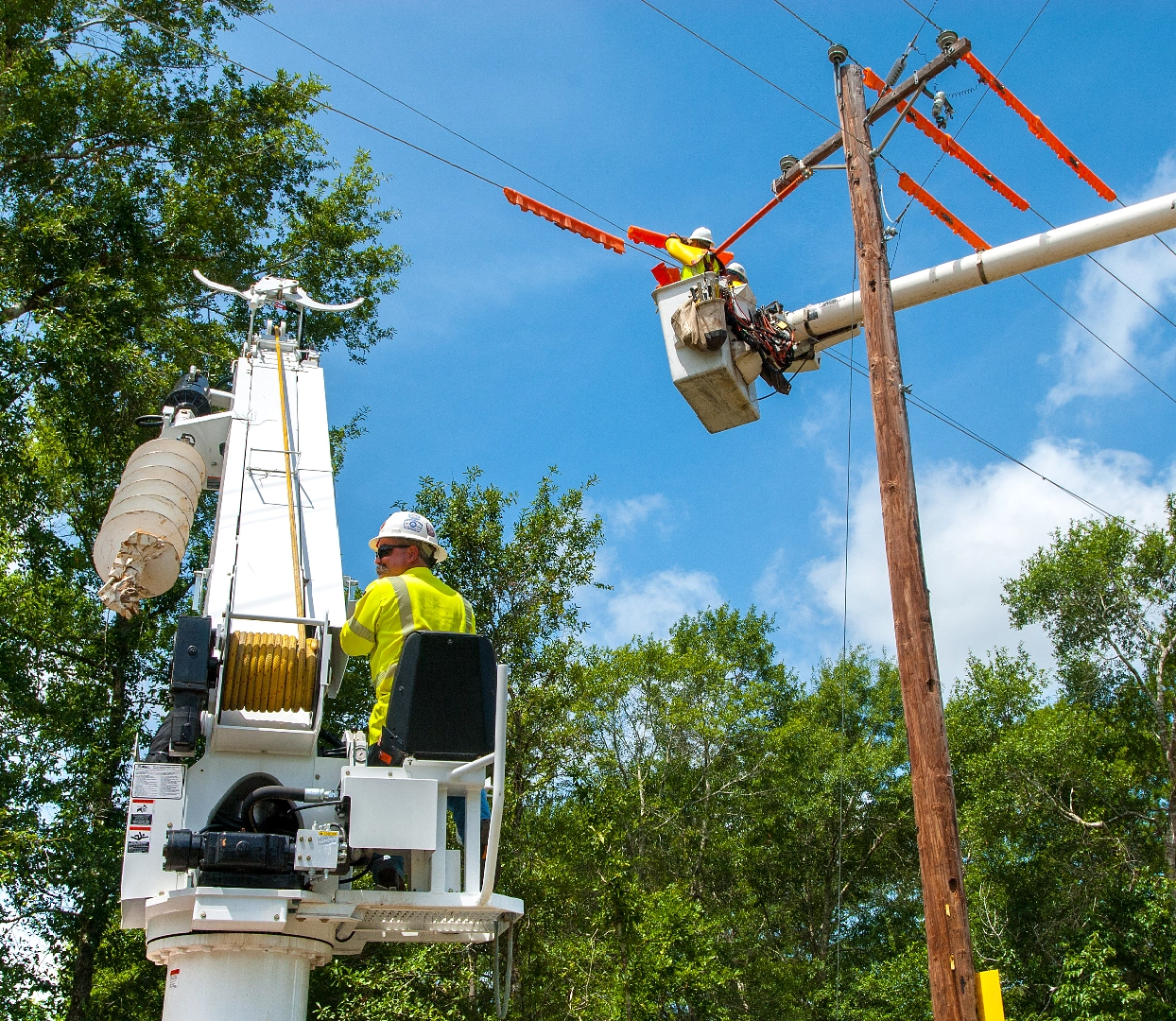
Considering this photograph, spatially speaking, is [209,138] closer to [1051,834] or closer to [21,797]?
[21,797]

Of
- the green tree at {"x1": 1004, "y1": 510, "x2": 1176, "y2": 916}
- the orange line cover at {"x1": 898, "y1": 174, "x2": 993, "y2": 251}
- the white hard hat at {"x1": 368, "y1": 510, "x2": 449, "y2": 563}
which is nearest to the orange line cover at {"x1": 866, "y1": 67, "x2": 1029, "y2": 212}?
the orange line cover at {"x1": 898, "y1": 174, "x2": 993, "y2": 251}

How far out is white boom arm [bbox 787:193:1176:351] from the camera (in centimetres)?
715

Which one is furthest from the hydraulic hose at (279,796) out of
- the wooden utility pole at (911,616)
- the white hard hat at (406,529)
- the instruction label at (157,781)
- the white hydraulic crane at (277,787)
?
the wooden utility pole at (911,616)

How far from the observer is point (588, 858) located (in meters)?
14.7

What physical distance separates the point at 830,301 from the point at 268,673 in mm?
5022

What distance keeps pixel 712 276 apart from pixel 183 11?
1220 cm

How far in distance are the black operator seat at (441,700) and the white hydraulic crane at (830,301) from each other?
3557mm

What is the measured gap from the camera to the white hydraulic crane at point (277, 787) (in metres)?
4.47

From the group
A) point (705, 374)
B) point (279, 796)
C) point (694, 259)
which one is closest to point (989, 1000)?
point (279, 796)

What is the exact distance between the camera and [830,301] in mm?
8195

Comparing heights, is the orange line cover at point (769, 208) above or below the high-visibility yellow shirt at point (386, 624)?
above

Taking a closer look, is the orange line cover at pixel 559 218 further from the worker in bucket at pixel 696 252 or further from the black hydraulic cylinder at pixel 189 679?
the black hydraulic cylinder at pixel 189 679

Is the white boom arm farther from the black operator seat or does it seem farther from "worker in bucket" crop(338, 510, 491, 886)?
the black operator seat

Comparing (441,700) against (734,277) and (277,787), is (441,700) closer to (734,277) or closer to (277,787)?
(277,787)
